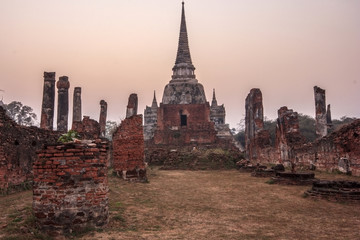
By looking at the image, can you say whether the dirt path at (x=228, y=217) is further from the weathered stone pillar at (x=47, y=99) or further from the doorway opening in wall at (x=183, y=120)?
the doorway opening in wall at (x=183, y=120)

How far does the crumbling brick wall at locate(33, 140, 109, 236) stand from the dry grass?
0.96 feet

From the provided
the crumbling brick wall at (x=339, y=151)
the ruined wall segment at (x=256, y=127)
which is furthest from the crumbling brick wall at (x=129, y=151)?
the ruined wall segment at (x=256, y=127)

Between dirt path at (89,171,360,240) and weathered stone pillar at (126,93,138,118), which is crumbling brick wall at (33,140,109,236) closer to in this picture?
dirt path at (89,171,360,240)

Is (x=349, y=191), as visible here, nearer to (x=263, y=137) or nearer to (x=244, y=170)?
(x=244, y=170)

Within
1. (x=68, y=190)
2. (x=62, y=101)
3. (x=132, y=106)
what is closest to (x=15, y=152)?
(x=68, y=190)

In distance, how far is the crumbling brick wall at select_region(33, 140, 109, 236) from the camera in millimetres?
4344

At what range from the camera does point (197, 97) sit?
35.7m

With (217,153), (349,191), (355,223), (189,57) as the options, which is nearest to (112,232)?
(355,223)

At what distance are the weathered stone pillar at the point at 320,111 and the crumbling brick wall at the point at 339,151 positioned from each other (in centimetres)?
453

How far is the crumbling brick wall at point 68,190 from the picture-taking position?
4344 mm

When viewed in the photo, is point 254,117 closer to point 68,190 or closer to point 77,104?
point 77,104

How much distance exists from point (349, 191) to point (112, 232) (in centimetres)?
486

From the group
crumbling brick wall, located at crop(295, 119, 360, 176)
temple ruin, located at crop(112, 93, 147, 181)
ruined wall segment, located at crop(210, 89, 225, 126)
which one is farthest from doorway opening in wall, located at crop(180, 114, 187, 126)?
temple ruin, located at crop(112, 93, 147, 181)

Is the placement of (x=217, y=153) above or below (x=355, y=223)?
above
